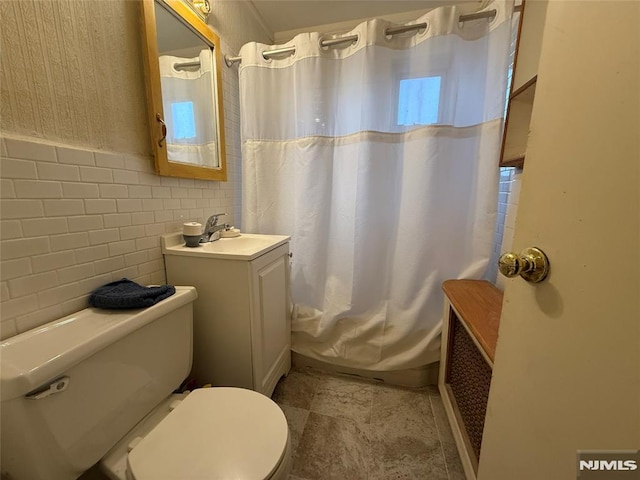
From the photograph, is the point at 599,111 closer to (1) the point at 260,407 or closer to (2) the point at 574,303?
(2) the point at 574,303

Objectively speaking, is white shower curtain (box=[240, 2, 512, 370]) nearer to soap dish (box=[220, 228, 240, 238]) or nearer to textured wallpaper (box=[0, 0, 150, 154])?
soap dish (box=[220, 228, 240, 238])

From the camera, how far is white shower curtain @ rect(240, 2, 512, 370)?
1260 mm

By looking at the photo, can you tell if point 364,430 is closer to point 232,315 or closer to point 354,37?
point 232,315

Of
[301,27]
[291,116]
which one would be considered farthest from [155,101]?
[301,27]

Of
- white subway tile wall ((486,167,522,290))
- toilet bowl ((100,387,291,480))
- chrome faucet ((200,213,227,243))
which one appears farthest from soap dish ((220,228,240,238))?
white subway tile wall ((486,167,522,290))

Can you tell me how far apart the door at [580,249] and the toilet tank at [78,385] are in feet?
3.31

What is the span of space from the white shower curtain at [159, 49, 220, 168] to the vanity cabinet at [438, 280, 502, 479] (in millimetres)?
1435

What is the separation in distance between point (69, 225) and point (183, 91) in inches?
31.6

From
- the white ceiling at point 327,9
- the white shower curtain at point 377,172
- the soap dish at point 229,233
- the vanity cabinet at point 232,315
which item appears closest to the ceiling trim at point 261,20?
the white ceiling at point 327,9

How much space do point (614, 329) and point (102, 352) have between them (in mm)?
1072

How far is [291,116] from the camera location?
60.1 inches

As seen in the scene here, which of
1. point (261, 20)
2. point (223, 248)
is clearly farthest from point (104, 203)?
point (261, 20)

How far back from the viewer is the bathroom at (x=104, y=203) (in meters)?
0.37

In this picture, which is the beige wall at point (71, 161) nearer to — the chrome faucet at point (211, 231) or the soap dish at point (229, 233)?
the chrome faucet at point (211, 231)
